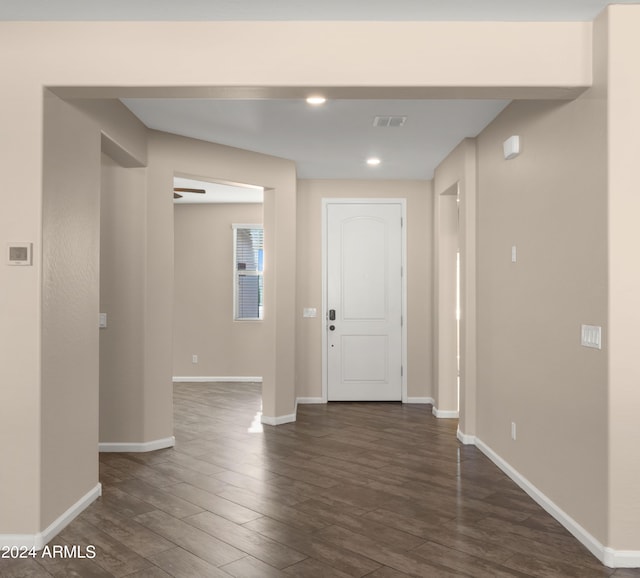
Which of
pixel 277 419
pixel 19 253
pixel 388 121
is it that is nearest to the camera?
pixel 19 253

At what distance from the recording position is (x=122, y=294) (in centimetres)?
466

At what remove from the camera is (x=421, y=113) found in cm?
433

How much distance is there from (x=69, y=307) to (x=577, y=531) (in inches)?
119

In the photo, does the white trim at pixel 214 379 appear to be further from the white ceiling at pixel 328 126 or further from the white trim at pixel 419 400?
the white ceiling at pixel 328 126

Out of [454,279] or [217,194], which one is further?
[217,194]

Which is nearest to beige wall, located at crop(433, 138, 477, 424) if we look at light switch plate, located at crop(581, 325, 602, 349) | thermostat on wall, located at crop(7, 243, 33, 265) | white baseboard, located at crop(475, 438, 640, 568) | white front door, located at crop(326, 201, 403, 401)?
white front door, located at crop(326, 201, 403, 401)

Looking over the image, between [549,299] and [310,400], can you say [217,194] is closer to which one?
[310,400]

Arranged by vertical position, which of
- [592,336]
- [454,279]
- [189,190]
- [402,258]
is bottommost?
[592,336]

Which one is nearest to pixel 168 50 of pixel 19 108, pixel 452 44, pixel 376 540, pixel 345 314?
pixel 19 108

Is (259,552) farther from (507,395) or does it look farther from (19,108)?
(19,108)

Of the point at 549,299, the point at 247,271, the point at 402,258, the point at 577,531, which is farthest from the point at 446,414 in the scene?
the point at 247,271

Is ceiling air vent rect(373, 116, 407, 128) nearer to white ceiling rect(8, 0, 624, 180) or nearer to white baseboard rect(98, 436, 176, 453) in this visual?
white ceiling rect(8, 0, 624, 180)

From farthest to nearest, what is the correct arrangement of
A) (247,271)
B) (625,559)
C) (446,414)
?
(247,271), (446,414), (625,559)

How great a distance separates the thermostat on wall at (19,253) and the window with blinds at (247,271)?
5.53 meters
